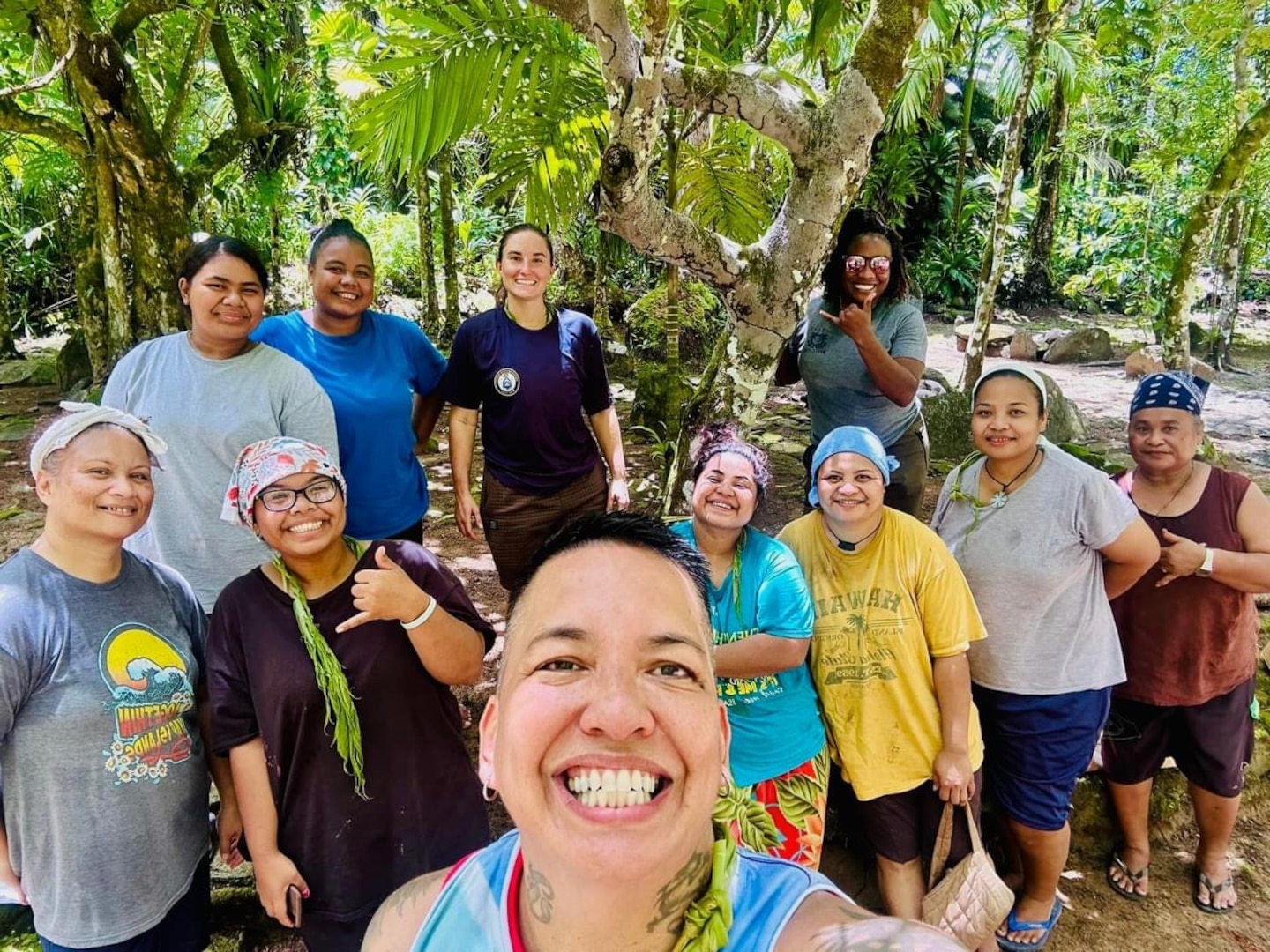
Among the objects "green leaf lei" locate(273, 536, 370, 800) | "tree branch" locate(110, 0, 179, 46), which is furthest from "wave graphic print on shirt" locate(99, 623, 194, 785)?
"tree branch" locate(110, 0, 179, 46)

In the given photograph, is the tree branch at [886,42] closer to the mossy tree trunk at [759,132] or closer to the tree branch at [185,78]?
the mossy tree trunk at [759,132]

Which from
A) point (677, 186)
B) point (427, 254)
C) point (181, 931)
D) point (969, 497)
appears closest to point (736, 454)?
point (969, 497)

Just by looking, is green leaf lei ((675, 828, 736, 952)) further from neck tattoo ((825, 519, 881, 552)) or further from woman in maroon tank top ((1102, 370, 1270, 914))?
woman in maroon tank top ((1102, 370, 1270, 914))

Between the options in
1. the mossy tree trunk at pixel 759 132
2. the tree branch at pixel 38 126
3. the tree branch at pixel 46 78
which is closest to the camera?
the mossy tree trunk at pixel 759 132

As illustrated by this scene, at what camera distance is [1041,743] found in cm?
254

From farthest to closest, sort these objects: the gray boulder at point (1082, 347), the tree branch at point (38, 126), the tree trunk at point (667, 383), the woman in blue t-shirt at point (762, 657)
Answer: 1. the gray boulder at point (1082, 347)
2. the tree trunk at point (667, 383)
3. the tree branch at point (38, 126)
4. the woman in blue t-shirt at point (762, 657)

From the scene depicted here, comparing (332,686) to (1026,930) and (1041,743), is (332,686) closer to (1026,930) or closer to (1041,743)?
(1041,743)

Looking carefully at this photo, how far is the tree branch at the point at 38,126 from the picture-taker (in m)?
6.57

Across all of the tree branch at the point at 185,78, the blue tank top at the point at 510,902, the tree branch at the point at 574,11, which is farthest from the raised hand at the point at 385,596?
the tree branch at the point at 185,78

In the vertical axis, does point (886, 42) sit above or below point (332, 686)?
above

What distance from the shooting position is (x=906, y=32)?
298 centimetres

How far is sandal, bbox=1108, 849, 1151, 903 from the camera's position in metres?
3.07

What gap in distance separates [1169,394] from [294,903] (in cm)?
305

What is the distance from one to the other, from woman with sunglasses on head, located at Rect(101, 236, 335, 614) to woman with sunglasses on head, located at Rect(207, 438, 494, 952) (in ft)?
1.66
